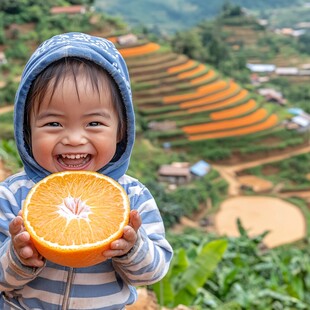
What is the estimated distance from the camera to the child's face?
4.06ft

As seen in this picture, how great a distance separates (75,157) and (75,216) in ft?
0.53

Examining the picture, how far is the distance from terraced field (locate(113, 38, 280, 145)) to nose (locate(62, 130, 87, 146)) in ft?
65.0

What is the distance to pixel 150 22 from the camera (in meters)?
67.5

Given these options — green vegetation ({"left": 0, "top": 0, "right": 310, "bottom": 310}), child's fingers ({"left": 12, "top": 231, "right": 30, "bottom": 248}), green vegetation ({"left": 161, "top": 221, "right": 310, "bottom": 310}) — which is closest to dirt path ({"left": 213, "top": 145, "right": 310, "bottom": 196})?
green vegetation ({"left": 0, "top": 0, "right": 310, "bottom": 310})

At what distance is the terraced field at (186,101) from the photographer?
22.2 m

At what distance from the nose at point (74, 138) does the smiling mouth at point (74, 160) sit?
0.05 metres

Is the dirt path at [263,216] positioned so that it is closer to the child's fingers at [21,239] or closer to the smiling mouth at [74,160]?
the smiling mouth at [74,160]

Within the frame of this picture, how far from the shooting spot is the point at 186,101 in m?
23.3

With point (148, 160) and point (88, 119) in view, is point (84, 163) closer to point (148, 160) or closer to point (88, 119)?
point (88, 119)

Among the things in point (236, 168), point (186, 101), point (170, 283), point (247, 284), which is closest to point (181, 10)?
point (186, 101)

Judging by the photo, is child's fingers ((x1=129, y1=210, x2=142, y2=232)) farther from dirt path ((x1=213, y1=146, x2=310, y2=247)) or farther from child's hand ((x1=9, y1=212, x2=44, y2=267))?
dirt path ((x1=213, y1=146, x2=310, y2=247))

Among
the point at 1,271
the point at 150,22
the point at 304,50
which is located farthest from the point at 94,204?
the point at 150,22

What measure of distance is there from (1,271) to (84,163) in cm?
32

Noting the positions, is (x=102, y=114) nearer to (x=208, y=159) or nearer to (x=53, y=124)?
(x=53, y=124)
